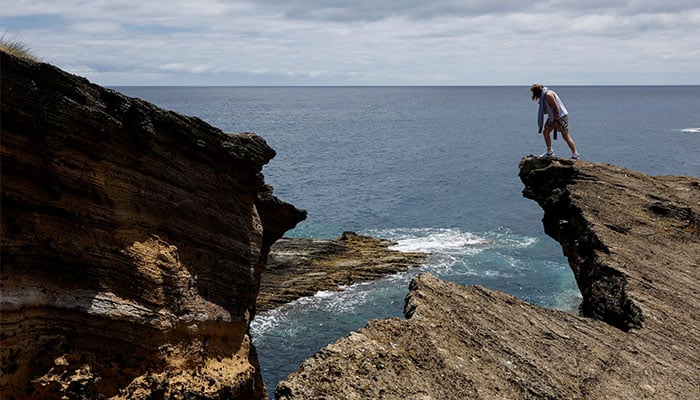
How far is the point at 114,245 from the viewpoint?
530 inches

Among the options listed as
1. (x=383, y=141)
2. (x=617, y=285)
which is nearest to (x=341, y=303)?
(x=617, y=285)

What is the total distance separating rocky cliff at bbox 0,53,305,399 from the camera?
1230 centimetres

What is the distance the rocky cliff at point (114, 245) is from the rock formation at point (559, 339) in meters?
5.09

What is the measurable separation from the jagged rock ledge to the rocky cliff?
21.7 m

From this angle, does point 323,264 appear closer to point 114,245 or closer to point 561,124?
point 561,124

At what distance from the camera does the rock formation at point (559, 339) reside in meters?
10.6

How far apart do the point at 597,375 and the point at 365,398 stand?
472 cm

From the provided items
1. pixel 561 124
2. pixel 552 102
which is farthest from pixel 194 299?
pixel 561 124

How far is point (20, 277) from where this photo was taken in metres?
12.4

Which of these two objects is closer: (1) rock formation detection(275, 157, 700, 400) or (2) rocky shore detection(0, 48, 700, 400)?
(1) rock formation detection(275, 157, 700, 400)

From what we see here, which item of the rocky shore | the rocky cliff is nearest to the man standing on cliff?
the rocky shore

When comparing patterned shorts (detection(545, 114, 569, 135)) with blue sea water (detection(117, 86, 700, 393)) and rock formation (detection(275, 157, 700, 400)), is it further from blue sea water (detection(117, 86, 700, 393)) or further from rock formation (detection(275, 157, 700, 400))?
blue sea water (detection(117, 86, 700, 393))

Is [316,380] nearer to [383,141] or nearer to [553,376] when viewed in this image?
[553,376]

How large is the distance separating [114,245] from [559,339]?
32.3 feet
